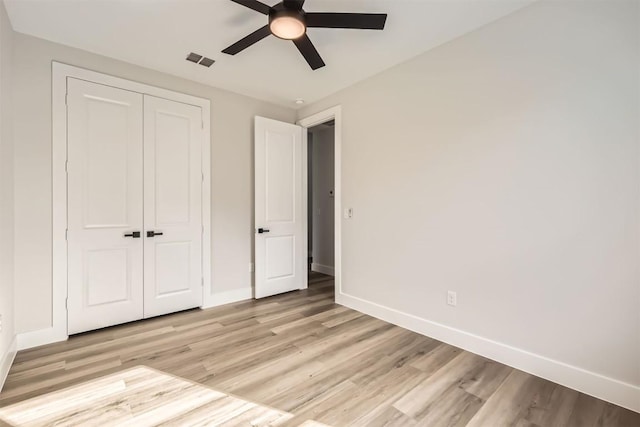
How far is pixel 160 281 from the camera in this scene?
10.00ft

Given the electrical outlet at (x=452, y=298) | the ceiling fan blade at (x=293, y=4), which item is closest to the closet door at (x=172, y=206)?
the ceiling fan blade at (x=293, y=4)

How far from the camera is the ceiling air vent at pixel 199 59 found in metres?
2.72

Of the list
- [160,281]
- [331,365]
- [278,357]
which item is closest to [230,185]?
[160,281]

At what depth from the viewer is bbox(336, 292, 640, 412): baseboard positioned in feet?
5.55

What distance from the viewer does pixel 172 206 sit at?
10.2 feet

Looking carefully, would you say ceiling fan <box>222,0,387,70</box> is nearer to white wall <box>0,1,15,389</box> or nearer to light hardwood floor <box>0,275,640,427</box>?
white wall <box>0,1,15,389</box>

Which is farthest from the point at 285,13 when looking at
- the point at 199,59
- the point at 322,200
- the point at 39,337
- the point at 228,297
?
the point at 322,200

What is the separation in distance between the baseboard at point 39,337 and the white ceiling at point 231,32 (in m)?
2.46

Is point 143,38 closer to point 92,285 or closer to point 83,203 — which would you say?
point 83,203

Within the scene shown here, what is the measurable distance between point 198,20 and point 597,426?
11.8ft

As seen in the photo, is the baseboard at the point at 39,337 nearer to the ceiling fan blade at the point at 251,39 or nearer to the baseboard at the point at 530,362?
the ceiling fan blade at the point at 251,39

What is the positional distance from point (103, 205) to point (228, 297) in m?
1.64

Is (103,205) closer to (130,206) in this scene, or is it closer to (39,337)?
(130,206)

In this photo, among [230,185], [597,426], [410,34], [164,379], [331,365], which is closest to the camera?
[597,426]
